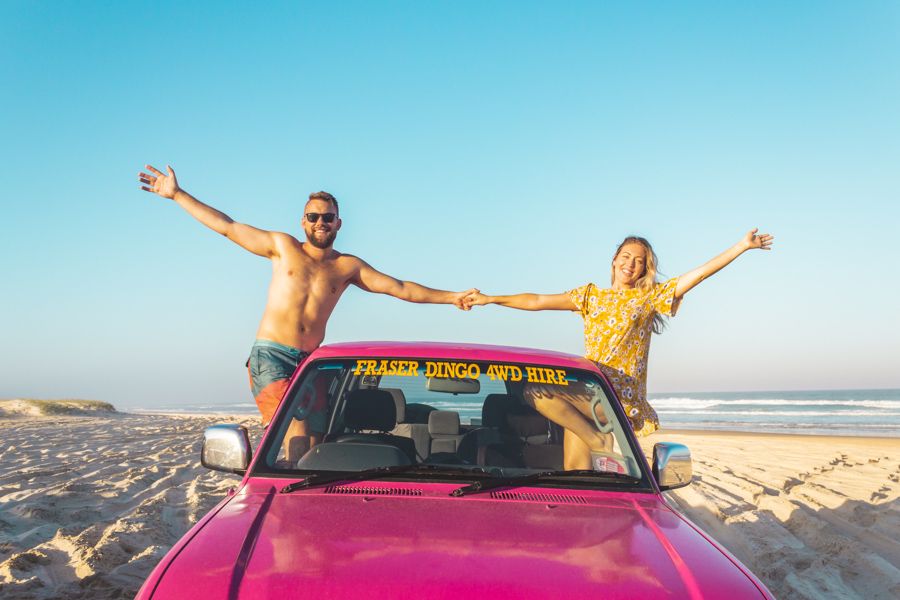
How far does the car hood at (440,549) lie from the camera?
1.84 metres

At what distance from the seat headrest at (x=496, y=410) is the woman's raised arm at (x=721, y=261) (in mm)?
1675

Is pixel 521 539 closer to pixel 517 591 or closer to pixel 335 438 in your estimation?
pixel 517 591

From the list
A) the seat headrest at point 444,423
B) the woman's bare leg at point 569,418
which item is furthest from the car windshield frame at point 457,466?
the seat headrest at point 444,423

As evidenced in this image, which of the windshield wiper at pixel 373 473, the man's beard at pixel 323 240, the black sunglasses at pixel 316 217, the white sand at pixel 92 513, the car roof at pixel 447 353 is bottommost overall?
the white sand at pixel 92 513

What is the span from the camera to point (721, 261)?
4.85m

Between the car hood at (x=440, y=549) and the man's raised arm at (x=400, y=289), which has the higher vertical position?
the man's raised arm at (x=400, y=289)

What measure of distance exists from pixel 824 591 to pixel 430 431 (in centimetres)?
251

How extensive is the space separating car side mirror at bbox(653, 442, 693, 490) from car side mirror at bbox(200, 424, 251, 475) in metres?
1.57

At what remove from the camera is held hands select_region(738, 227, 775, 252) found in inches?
198

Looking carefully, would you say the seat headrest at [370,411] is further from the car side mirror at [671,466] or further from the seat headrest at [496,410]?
the car side mirror at [671,466]

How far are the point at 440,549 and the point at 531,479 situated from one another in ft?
2.39

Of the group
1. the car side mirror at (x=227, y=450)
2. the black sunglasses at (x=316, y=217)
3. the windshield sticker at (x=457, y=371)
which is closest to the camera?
the car side mirror at (x=227, y=450)

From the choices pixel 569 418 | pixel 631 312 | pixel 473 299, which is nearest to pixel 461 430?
pixel 569 418

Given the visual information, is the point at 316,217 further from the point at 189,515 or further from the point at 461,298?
the point at 189,515
